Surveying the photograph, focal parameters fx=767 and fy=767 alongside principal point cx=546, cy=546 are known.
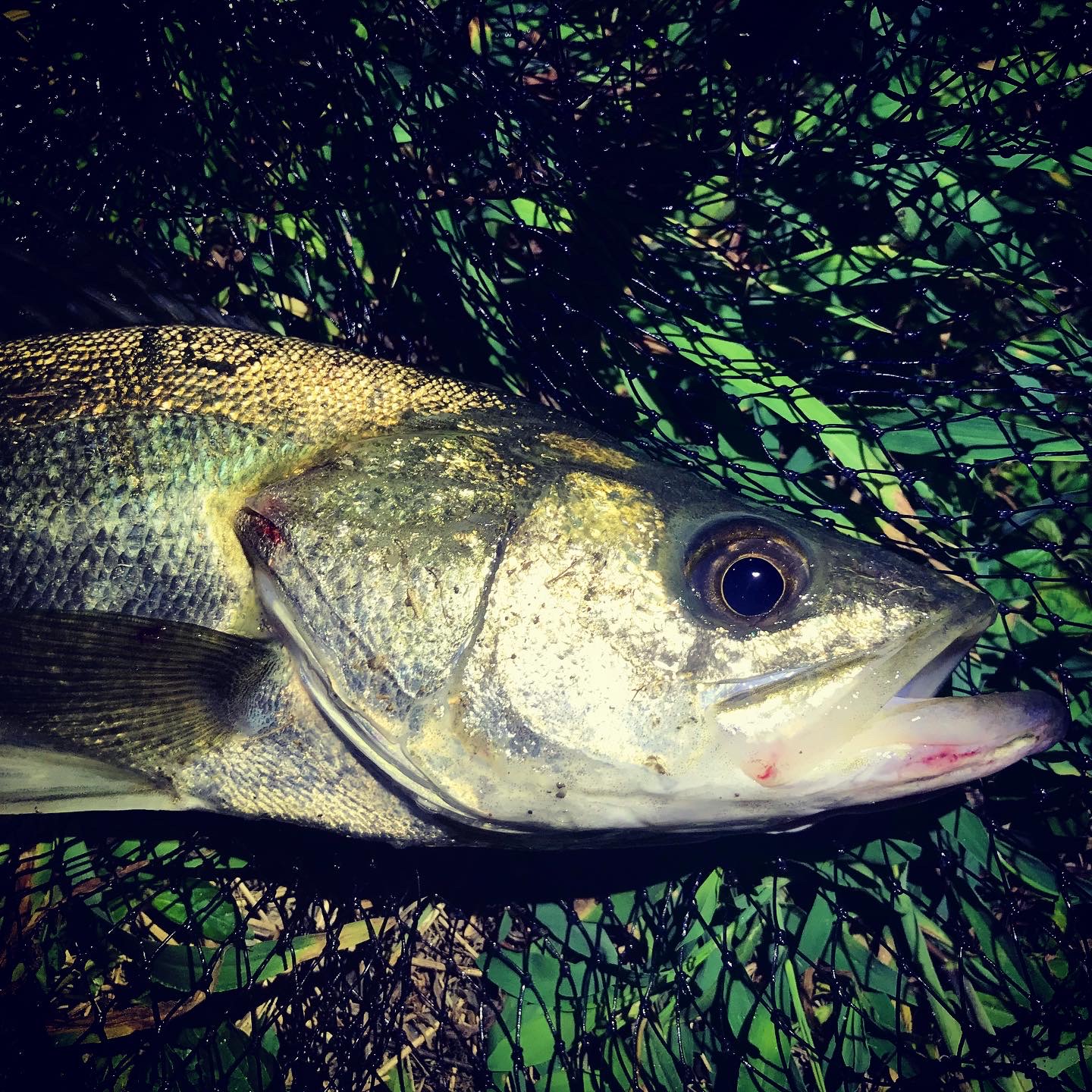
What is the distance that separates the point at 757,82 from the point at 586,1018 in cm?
292

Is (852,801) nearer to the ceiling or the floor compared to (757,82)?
nearer to the floor

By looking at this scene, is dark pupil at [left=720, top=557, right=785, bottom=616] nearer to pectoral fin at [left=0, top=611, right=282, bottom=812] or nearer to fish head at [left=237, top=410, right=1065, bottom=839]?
fish head at [left=237, top=410, right=1065, bottom=839]

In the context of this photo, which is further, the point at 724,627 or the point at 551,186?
the point at 551,186

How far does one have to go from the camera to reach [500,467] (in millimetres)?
1658

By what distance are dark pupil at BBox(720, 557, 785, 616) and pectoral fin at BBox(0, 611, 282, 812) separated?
3.13 feet

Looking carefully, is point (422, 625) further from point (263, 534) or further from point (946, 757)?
point (946, 757)

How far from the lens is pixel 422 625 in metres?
1.51

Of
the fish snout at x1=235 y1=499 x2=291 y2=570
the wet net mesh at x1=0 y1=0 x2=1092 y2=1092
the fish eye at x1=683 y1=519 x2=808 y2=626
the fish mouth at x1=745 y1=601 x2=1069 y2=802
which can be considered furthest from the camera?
the wet net mesh at x1=0 y1=0 x2=1092 y2=1092

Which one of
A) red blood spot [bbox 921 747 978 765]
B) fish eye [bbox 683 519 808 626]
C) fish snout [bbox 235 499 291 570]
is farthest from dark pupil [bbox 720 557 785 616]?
fish snout [bbox 235 499 291 570]

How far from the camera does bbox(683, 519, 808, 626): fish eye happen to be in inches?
57.7

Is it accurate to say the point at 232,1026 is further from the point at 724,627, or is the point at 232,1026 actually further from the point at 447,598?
the point at 724,627

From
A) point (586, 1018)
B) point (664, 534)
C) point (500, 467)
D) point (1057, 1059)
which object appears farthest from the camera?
point (586, 1018)

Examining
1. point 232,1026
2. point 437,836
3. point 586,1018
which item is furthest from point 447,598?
point 232,1026

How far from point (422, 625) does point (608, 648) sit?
37cm
